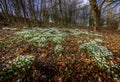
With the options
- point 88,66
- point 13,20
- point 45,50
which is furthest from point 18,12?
point 88,66

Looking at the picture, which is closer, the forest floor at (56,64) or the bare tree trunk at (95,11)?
the forest floor at (56,64)

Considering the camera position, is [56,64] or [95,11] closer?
[56,64]

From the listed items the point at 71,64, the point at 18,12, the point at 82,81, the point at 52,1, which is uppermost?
the point at 52,1

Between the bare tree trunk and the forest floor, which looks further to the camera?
the bare tree trunk

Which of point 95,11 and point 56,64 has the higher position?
point 95,11

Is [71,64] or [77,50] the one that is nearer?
[71,64]

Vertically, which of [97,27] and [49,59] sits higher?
[97,27]

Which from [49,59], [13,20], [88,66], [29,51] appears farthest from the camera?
[13,20]

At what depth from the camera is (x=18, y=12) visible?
41.9ft

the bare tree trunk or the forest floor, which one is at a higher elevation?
the bare tree trunk

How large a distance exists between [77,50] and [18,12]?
34.8 ft

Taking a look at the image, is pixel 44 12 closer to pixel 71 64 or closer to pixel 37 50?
pixel 37 50

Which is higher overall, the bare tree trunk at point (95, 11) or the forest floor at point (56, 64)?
the bare tree trunk at point (95, 11)

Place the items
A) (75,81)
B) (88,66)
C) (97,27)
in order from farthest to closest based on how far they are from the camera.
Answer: (97,27) → (88,66) → (75,81)
